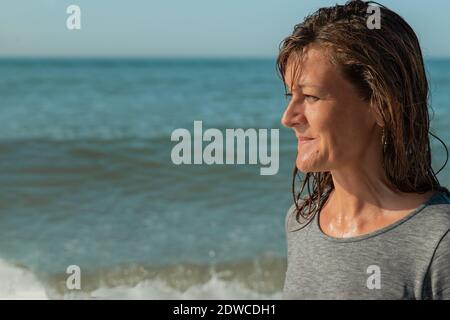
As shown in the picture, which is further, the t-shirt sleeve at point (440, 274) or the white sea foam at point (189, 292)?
the white sea foam at point (189, 292)

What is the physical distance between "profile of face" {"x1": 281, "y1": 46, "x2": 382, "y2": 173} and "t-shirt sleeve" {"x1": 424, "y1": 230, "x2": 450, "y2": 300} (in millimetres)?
385

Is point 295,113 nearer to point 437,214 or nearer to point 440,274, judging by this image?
point 437,214

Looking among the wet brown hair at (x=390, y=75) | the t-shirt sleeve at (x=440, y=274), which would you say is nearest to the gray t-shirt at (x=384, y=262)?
the t-shirt sleeve at (x=440, y=274)

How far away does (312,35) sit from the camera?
2062 mm

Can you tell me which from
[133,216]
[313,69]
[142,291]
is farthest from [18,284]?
[313,69]

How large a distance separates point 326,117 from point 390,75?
20 cm

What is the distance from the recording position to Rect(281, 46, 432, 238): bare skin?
2002 mm

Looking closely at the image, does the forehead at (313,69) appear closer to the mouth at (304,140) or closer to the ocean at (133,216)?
the mouth at (304,140)

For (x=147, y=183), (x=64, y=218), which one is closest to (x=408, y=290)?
(x=64, y=218)

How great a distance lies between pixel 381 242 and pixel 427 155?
0.31m

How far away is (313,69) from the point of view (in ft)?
6.63

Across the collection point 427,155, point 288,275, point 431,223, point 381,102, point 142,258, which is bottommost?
point 142,258

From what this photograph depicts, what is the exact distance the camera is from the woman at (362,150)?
188cm

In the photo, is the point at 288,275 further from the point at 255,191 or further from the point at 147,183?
the point at 147,183
